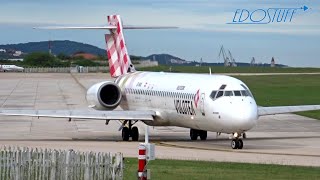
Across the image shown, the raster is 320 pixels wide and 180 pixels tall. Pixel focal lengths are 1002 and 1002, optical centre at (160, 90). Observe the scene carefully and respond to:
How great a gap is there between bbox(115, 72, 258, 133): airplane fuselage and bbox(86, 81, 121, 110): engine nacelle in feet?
2.12

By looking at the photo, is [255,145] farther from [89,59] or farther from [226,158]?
[89,59]

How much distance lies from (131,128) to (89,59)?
15742cm

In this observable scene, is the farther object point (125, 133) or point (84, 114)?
point (125, 133)

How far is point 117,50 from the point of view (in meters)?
46.3

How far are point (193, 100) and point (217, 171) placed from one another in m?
11.3

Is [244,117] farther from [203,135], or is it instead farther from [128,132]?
[128,132]

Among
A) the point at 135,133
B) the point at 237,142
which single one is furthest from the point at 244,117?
the point at 135,133

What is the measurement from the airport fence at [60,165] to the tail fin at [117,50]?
2367 cm

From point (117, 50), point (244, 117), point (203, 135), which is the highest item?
point (117, 50)

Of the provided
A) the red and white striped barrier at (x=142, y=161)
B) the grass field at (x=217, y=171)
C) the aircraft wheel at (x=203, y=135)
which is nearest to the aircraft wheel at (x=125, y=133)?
the aircraft wheel at (x=203, y=135)

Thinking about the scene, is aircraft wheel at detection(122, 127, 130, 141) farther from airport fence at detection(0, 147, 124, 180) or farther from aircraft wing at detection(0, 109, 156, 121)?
airport fence at detection(0, 147, 124, 180)

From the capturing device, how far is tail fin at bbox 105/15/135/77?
45.9m

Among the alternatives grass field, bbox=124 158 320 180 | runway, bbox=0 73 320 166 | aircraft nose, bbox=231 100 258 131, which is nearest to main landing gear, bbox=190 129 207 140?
runway, bbox=0 73 320 166

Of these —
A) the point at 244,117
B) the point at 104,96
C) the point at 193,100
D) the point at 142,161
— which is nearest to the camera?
the point at 142,161
